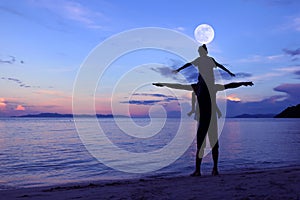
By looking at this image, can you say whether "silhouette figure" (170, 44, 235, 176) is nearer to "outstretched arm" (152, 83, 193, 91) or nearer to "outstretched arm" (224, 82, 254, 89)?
"outstretched arm" (152, 83, 193, 91)

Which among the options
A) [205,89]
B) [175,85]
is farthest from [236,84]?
[175,85]

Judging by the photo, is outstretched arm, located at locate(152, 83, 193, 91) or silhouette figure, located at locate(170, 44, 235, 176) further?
outstretched arm, located at locate(152, 83, 193, 91)

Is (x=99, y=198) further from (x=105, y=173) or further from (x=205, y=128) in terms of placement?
(x=105, y=173)

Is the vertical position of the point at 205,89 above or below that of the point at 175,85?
below

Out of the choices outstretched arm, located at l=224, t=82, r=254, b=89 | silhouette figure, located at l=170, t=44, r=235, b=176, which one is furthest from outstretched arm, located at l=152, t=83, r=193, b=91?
outstretched arm, located at l=224, t=82, r=254, b=89

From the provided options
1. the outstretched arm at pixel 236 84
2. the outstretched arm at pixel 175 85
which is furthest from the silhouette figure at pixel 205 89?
the outstretched arm at pixel 236 84

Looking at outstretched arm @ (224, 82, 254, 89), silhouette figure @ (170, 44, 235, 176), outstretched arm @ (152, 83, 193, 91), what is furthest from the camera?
outstretched arm @ (152, 83, 193, 91)

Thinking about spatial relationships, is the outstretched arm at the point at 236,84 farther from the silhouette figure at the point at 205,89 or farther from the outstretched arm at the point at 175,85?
the outstretched arm at the point at 175,85

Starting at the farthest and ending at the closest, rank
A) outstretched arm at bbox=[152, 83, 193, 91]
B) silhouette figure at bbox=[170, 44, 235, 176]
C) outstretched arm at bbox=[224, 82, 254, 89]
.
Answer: outstretched arm at bbox=[152, 83, 193, 91] → silhouette figure at bbox=[170, 44, 235, 176] → outstretched arm at bbox=[224, 82, 254, 89]

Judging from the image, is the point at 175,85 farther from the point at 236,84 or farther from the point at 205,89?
the point at 236,84

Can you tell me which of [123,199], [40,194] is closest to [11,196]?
[40,194]

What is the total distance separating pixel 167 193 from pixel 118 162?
1248cm

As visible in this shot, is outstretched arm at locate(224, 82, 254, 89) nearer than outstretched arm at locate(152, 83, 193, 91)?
Yes

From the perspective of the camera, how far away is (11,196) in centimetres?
798
